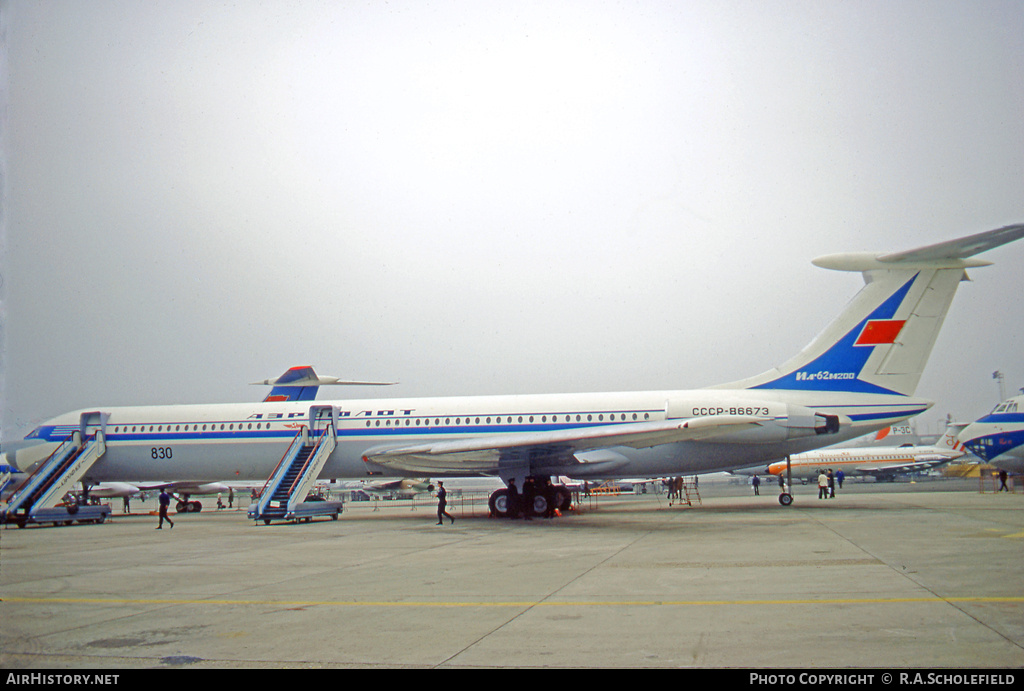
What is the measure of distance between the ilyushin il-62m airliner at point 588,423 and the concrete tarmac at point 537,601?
500 centimetres

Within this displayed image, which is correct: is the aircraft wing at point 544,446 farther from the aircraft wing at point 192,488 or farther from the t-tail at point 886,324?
the aircraft wing at point 192,488

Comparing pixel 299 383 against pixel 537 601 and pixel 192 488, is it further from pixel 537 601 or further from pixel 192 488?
pixel 537 601

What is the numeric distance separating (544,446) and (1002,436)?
23063mm

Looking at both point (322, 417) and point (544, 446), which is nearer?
point (544, 446)

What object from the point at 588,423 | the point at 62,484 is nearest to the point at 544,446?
the point at 588,423

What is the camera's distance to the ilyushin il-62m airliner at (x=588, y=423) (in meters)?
19.2

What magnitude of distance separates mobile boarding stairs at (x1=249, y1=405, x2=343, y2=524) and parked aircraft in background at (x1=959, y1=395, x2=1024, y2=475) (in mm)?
27211

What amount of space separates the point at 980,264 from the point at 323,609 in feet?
62.8

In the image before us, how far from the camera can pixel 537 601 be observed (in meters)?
7.40

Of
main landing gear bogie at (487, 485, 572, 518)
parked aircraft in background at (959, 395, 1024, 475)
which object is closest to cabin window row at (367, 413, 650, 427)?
main landing gear bogie at (487, 485, 572, 518)

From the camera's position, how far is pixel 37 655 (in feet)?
17.7

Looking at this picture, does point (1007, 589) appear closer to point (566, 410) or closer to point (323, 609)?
point (323, 609)
